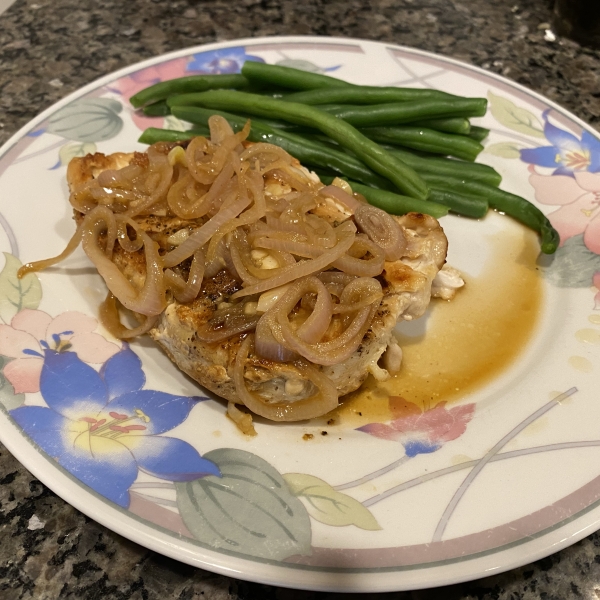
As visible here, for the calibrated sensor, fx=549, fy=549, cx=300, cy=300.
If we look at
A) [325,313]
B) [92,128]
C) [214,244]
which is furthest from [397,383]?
[92,128]

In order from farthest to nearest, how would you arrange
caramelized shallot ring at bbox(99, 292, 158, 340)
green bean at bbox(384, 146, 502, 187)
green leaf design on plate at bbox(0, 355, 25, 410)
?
green bean at bbox(384, 146, 502, 187), caramelized shallot ring at bbox(99, 292, 158, 340), green leaf design on plate at bbox(0, 355, 25, 410)

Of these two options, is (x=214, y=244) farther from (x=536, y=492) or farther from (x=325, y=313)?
(x=536, y=492)

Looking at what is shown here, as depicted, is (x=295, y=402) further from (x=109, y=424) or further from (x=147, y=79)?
(x=147, y=79)

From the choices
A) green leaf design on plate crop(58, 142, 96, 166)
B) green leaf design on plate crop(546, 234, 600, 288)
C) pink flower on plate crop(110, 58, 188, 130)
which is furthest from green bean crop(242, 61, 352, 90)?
green leaf design on plate crop(546, 234, 600, 288)

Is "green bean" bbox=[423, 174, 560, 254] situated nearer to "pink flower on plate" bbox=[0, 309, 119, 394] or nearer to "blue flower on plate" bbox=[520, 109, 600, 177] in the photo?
"blue flower on plate" bbox=[520, 109, 600, 177]

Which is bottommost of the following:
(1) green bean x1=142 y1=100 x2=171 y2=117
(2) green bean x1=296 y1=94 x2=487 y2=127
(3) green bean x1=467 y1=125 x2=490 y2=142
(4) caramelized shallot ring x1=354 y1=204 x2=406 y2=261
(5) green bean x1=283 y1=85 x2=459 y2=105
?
(3) green bean x1=467 y1=125 x2=490 y2=142

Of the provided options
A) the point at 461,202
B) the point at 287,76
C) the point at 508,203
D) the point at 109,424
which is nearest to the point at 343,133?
the point at 287,76
